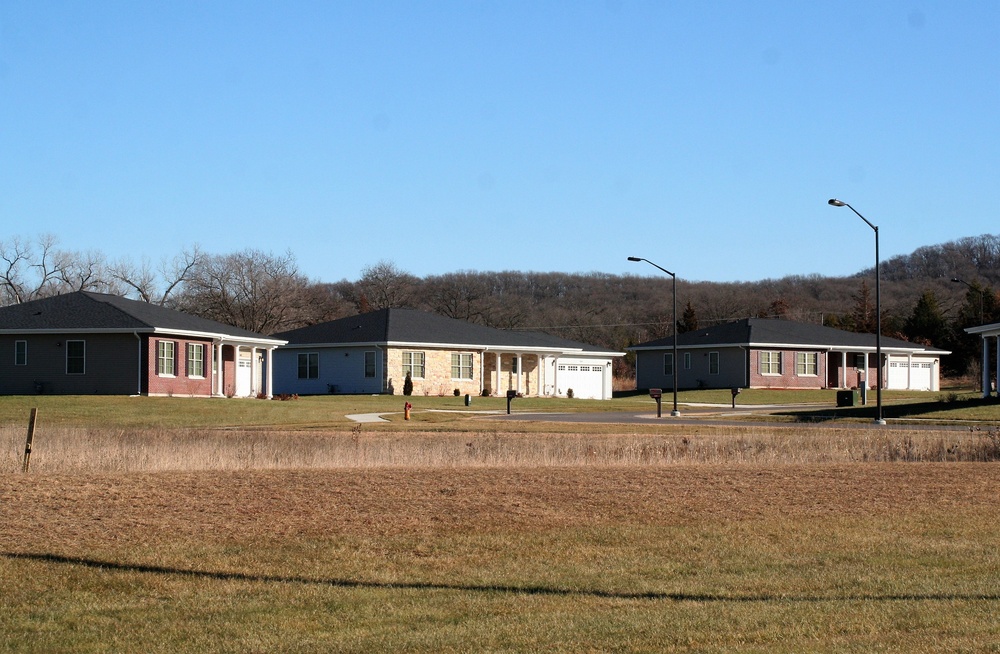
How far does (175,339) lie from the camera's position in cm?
4547

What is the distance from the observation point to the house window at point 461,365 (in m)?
57.8

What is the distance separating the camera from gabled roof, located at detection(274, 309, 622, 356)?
55719 mm

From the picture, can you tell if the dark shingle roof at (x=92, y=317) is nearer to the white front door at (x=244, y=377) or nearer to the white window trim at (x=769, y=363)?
the white front door at (x=244, y=377)

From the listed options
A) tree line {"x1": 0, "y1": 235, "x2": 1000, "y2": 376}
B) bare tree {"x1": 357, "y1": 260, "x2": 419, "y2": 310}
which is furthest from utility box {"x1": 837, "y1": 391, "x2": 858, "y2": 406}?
bare tree {"x1": 357, "y1": 260, "x2": 419, "y2": 310}

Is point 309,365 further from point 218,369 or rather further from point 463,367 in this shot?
point 218,369

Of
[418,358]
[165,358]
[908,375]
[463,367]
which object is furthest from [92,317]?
[908,375]

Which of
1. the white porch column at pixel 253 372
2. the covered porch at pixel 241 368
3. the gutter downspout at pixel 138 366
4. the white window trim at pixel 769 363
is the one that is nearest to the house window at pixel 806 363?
the white window trim at pixel 769 363

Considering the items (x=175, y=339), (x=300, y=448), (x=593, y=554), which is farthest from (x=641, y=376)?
(x=593, y=554)

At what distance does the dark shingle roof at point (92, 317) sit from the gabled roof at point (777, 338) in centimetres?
3123

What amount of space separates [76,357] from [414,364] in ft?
56.0

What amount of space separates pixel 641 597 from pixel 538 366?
174ft

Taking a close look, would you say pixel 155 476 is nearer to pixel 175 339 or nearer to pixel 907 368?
pixel 175 339

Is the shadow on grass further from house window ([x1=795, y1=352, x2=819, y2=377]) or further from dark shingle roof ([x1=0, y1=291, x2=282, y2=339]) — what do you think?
house window ([x1=795, y1=352, x2=819, y2=377])

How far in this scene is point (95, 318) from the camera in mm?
44500
